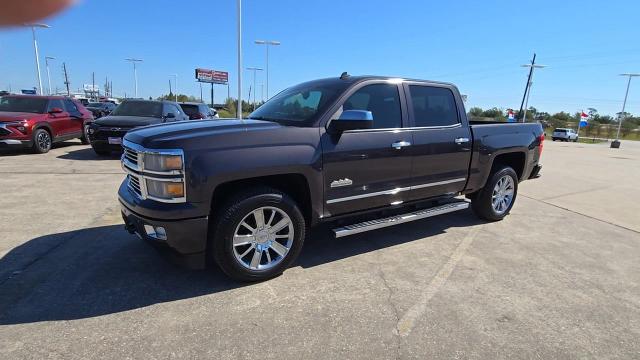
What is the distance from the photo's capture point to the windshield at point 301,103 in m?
4.08

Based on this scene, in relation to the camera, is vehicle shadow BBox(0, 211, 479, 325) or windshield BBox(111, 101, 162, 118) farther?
windshield BBox(111, 101, 162, 118)

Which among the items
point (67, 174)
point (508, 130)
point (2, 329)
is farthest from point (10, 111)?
point (508, 130)

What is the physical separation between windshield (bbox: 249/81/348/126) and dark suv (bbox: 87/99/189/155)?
21.6ft

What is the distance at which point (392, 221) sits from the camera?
173 inches

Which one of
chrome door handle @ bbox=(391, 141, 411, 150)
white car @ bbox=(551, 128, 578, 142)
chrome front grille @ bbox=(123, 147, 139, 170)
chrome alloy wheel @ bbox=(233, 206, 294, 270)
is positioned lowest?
white car @ bbox=(551, 128, 578, 142)

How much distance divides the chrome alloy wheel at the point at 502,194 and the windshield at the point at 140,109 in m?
9.07

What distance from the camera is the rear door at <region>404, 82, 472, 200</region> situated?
470 cm

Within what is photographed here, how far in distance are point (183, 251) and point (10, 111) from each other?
1139 cm

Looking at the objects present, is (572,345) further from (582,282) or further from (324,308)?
(324,308)

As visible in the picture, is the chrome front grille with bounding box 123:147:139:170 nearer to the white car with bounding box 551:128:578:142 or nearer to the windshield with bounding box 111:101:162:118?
the windshield with bounding box 111:101:162:118

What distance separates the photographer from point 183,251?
3.31 m

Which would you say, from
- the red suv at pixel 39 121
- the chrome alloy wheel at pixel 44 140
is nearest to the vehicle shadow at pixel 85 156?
the chrome alloy wheel at pixel 44 140

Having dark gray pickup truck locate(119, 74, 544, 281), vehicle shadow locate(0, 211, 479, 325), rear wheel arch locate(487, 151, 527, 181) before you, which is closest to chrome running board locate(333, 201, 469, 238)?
dark gray pickup truck locate(119, 74, 544, 281)

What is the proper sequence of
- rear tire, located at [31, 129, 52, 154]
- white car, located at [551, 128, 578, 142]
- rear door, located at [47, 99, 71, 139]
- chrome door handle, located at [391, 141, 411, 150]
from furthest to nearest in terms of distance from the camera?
white car, located at [551, 128, 578, 142]
rear door, located at [47, 99, 71, 139]
rear tire, located at [31, 129, 52, 154]
chrome door handle, located at [391, 141, 411, 150]
